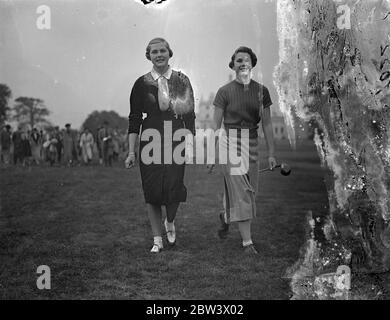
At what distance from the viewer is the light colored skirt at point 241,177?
496cm

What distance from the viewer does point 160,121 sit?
16.1 feet

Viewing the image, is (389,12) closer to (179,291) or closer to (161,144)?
(161,144)

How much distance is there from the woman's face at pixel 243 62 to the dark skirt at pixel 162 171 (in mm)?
794

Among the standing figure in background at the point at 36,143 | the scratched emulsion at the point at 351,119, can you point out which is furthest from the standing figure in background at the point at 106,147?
the scratched emulsion at the point at 351,119

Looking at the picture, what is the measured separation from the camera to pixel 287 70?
4934 millimetres

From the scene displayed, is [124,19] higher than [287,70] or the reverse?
higher

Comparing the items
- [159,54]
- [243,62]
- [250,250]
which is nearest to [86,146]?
[159,54]

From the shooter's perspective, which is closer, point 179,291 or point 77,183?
point 179,291

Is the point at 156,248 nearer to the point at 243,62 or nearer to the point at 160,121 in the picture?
the point at 160,121

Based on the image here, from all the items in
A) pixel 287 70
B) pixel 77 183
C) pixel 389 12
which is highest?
pixel 389 12

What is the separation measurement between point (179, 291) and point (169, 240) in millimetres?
1075

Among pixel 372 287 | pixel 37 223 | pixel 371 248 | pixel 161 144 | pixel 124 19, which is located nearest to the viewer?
pixel 372 287

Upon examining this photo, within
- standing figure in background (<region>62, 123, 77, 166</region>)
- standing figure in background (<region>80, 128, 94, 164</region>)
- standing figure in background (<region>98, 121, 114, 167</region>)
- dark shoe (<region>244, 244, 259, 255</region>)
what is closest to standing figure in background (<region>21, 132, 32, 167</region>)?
standing figure in background (<region>62, 123, 77, 166</region>)
